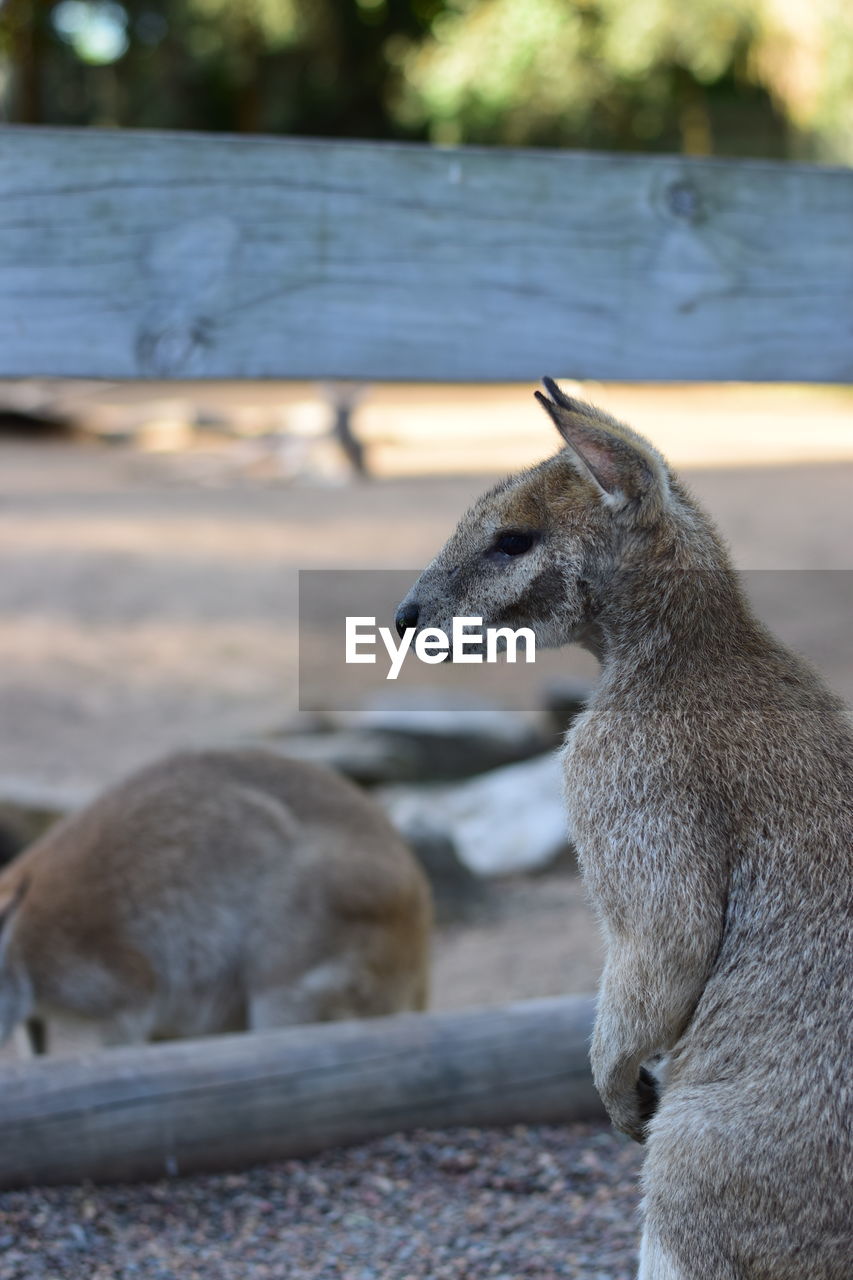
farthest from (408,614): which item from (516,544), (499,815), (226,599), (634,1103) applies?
(226,599)

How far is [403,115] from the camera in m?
23.1

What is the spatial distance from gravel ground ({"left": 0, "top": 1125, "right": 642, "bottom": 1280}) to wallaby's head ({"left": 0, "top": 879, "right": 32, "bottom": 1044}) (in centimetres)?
92

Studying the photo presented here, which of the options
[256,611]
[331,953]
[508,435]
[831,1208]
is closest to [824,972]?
[831,1208]

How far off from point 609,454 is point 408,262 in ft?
2.90

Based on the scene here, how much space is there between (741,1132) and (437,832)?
12.2ft

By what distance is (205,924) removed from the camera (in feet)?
12.3

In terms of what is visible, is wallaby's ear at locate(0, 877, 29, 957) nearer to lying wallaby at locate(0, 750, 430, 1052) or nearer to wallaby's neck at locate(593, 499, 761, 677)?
lying wallaby at locate(0, 750, 430, 1052)

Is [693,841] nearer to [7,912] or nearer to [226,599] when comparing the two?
[7,912]

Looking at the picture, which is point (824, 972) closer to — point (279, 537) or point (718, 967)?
point (718, 967)

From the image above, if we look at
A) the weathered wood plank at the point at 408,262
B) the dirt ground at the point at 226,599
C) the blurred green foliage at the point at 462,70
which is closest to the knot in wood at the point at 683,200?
the weathered wood plank at the point at 408,262

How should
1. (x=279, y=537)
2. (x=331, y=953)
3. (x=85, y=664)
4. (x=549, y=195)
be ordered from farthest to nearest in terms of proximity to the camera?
1. (x=279, y=537)
2. (x=85, y=664)
3. (x=331, y=953)
4. (x=549, y=195)

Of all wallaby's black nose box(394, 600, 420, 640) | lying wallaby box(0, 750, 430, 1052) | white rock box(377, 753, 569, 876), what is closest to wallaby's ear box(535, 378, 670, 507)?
wallaby's black nose box(394, 600, 420, 640)

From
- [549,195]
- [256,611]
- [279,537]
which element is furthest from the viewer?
[279,537]

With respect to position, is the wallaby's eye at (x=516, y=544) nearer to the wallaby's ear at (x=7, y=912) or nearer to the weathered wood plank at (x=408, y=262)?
the weathered wood plank at (x=408, y=262)
